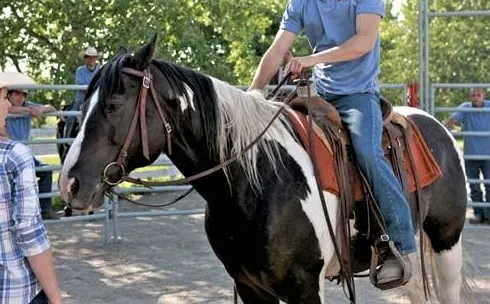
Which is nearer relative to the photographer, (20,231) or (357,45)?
(20,231)

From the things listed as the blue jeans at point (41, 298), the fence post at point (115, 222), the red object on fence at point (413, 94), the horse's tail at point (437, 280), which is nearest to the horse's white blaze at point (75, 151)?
the blue jeans at point (41, 298)

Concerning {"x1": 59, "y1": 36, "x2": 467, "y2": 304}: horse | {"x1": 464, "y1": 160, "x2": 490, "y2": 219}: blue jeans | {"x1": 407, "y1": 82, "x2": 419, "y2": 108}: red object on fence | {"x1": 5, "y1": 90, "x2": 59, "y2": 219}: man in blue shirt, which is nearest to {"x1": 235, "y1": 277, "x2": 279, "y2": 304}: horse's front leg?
{"x1": 59, "y1": 36, "x2": 467, "y2": 304}: horse

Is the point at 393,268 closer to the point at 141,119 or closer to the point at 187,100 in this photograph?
the point at 187,100

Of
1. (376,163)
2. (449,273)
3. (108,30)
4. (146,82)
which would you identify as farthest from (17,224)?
(108,30)

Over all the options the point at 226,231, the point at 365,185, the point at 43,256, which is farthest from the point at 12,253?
the point at 365,185

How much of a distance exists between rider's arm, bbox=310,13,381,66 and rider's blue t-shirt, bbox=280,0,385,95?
0.05 meters

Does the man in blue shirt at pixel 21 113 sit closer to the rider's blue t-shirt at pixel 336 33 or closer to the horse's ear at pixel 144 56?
the rider's blue t-shirt at pixel 336 33

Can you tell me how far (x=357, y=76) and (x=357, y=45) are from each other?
28 cm

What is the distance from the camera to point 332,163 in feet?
12.6

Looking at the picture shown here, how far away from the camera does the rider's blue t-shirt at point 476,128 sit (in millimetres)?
9688

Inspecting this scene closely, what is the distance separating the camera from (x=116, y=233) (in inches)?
351

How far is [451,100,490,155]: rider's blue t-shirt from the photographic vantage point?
31.8 feet

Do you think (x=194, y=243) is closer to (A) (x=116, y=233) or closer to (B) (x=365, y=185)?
(A) (x=116, y=233)

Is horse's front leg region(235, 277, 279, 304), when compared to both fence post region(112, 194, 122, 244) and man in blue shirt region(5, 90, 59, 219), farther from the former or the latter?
fence post region(112, 194, 122, 244)
